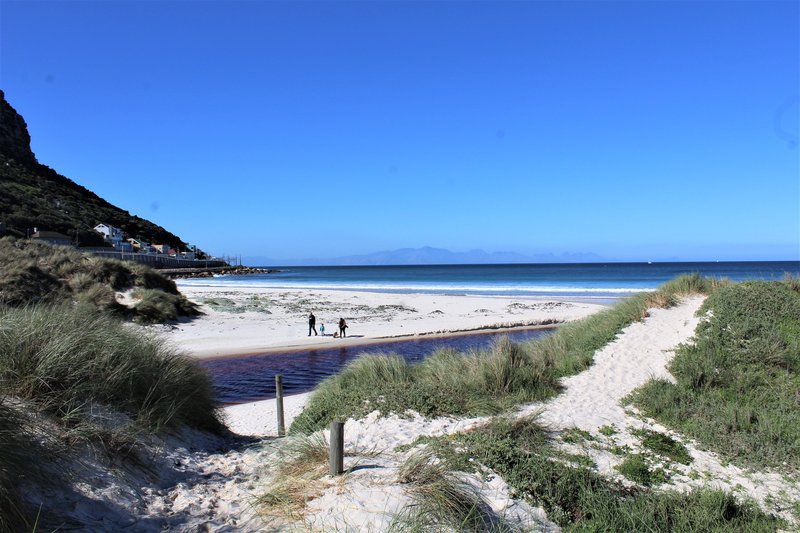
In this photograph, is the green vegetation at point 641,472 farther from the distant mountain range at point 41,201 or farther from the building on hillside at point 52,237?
the building on hillside at point 52,237

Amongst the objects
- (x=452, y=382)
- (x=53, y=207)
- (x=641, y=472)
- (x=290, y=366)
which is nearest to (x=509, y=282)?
(x=290, y=366)

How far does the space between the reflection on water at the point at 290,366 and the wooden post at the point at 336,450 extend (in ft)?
26.1

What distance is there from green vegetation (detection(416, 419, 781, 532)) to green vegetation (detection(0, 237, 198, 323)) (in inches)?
807

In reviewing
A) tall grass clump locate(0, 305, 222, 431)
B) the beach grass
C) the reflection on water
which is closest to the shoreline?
the reflection on water

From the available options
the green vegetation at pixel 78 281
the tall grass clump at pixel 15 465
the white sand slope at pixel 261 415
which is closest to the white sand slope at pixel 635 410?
the white sand slope at pixel 261 415

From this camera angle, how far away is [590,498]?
5570mm

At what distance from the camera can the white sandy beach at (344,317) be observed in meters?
22.9

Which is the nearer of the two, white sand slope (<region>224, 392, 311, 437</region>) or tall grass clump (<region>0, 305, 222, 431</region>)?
tall grass clump (<region>0, 305, 222, 431</region>)

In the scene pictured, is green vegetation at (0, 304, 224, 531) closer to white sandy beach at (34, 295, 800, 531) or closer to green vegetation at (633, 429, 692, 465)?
white sandy beach at (34, 295, 800, 531)

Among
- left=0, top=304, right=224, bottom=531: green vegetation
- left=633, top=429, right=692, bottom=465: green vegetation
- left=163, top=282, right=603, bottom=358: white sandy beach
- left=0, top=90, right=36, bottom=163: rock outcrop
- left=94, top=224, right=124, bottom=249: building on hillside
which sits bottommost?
left=163, top=282, right=603, bottom=358: white sandy beach

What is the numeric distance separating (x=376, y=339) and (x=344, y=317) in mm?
8750

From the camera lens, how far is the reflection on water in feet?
50.2

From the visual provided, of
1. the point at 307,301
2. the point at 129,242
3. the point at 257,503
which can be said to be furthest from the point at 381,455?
the point at 129,242

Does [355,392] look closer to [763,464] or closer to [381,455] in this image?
[381,455]
